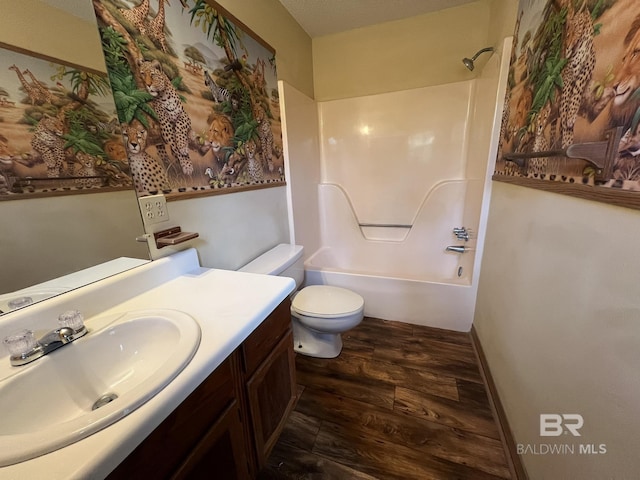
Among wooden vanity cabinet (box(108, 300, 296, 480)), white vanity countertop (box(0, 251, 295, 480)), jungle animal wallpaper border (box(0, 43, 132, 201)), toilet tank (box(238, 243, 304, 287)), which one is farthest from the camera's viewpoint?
toilet tank (box(238, 243, 304, 287))

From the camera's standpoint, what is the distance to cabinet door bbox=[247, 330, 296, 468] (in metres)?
0.85

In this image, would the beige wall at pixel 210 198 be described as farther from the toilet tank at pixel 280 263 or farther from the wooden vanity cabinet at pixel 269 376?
the wooden vanity cabinet at pixel 269 376

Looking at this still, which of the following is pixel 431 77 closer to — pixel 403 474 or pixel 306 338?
pixel 306 338

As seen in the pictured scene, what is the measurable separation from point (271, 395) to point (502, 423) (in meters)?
1.08

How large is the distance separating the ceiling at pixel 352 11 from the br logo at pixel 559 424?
245cm

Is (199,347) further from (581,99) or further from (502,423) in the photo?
(502,423)

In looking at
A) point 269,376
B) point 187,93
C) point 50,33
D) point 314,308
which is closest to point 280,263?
point 314,308

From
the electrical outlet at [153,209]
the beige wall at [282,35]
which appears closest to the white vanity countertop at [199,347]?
the electrical outlet at [153,209]

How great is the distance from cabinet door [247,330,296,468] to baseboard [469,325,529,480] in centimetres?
94

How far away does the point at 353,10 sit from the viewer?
1814 millimetres

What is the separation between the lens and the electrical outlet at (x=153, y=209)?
923 mm

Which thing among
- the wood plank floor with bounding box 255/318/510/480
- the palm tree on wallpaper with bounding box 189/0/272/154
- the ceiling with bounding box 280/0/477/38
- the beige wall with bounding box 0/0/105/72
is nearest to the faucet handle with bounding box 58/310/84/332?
the beige wall with bounding box 0/0/105/72

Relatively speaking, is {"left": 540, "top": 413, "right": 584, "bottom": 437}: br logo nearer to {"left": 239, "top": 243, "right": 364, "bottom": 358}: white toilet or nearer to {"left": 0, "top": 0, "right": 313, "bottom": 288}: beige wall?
{"left": 239, "top": 243, "right": 364, "bottom": 358}: white toilet

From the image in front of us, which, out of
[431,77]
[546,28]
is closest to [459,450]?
[546,28]
